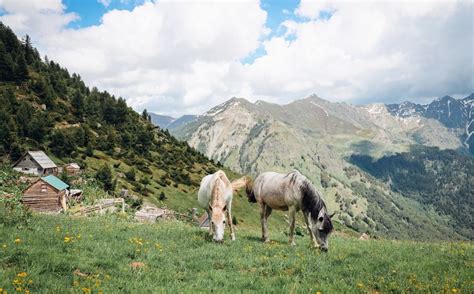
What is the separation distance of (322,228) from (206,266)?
20.3 feet

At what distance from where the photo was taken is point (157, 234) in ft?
61.5

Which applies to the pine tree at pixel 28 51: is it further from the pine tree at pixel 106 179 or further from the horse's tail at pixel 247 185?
the horse's tail at pixel 247 185

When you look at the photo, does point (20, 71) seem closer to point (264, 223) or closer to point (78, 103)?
point (78, 103)

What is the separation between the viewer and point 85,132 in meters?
114

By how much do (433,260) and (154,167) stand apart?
112 meters

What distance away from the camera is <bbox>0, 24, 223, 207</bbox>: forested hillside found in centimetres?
9137

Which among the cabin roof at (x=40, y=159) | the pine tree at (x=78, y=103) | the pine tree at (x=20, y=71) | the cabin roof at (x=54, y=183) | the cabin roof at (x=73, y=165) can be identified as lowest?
the cabin roof at (x=54, y=183)

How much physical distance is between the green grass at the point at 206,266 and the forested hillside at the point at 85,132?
6774cm

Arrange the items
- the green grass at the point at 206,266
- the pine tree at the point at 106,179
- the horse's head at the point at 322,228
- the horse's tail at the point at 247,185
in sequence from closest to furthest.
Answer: the green grass at the point at 206,266, the horse's head at the point at 322,228, the horse's tail at the point at 247,185, the pine tree at the point at 106,179

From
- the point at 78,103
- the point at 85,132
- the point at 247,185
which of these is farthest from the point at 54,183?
the point at 78,103

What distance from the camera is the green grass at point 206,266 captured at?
33.8 feet

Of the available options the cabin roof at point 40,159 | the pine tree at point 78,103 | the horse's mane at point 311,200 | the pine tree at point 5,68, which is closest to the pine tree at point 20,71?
the pine tree at point 5,68

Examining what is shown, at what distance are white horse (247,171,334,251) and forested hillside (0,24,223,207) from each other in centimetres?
6561

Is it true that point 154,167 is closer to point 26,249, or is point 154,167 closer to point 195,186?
point 195,186
